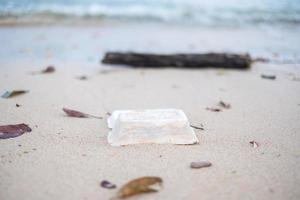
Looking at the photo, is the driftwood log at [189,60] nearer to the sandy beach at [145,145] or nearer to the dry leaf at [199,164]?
the sandy beach at [145,145]

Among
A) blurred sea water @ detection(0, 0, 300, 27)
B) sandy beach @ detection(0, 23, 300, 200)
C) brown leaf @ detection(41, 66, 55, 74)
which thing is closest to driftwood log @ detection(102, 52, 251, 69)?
sandy beach @ detection(0, 23, 300, 200)

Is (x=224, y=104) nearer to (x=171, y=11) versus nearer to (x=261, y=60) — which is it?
(x=261, y=60)

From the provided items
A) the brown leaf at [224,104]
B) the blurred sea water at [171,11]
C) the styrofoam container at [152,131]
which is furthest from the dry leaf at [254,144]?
the blurred sea water at [171,11]

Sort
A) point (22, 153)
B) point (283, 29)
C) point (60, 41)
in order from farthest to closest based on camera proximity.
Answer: point (283, 29) < point (60, 41) < point (22, 153)

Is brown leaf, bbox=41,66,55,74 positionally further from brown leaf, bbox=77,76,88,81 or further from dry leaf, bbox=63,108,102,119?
dry leaf, bbox=63,108,102,119

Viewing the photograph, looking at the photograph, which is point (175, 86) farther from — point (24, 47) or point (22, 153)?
point (24, 47)

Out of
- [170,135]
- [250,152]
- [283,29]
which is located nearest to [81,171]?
[170,135]
